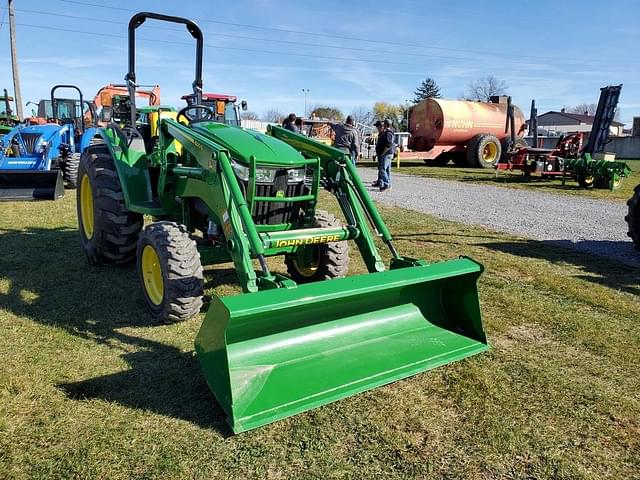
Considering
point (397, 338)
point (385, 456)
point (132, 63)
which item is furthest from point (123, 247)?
point (385, 456)

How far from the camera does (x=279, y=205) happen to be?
4.32 meters

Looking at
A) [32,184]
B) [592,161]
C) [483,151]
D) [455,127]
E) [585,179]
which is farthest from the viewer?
[483,151]

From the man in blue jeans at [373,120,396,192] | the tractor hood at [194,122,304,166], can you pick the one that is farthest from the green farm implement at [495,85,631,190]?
the tractor hood at [194,122,304,166]

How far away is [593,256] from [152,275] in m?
5.24

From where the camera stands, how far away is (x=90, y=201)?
6.20 meters

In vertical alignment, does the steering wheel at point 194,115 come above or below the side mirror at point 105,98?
below

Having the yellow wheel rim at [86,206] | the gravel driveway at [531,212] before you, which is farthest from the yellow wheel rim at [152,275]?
the gravel driveway at [531,212]

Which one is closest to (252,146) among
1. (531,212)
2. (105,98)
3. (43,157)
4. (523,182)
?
(531,212)

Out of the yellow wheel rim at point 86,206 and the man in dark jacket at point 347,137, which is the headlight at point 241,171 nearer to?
the yellow wheel rim at point 86,206

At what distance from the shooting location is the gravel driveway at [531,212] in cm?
736

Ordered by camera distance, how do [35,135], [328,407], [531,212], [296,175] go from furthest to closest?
[35,135] → [531,212] → [296,175] → [328,407]

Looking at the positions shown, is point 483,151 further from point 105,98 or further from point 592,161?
point 105,98

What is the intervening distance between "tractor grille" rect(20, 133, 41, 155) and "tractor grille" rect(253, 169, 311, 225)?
31.2ft

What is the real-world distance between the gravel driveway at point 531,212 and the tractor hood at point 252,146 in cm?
453
